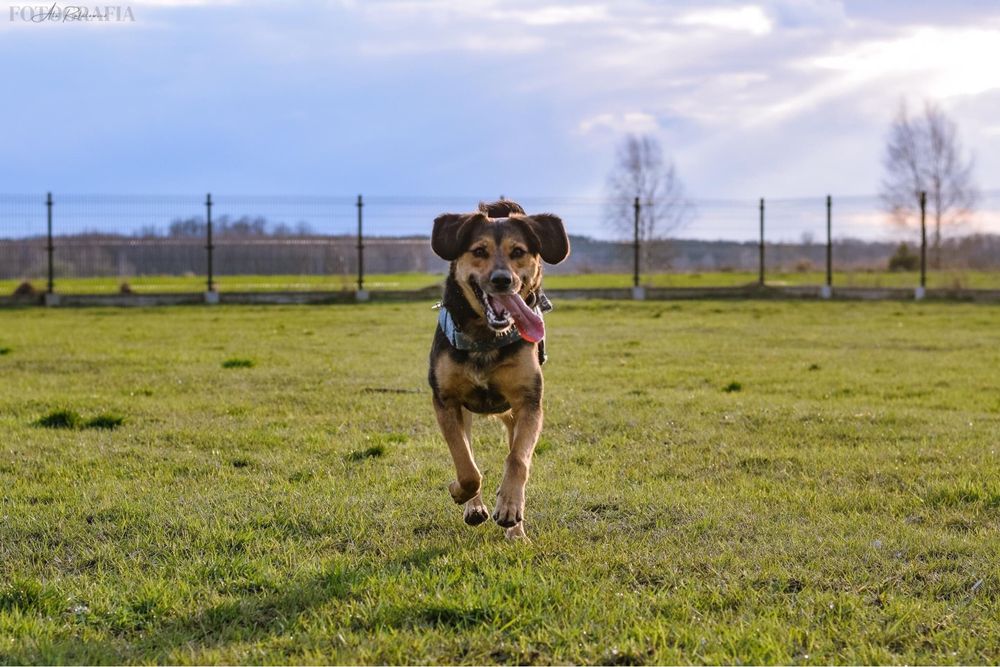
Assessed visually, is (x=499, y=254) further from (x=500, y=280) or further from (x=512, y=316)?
(x=512, y=316)

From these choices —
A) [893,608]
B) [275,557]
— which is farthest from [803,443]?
[275,557]

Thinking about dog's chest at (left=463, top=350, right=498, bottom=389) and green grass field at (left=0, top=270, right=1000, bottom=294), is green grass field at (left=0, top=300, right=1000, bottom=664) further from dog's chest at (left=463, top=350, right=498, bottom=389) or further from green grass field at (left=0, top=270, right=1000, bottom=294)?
green grass field at (left=0, top=270, right=1000, bottom=294)

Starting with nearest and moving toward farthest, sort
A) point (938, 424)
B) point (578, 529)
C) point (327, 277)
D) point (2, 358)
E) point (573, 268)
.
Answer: point (578, 529)
point (938, 424)
point (2, 358)
point (327, 277)
point (573, 268)

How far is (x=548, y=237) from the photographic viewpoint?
587 centimetres

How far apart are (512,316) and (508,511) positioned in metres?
0.96

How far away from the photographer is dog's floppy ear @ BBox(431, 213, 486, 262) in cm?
569

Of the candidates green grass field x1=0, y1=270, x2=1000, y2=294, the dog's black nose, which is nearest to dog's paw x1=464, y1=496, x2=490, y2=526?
the dog's black nose

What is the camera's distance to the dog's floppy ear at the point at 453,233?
5.69m

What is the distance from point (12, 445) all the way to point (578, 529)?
4.19 m

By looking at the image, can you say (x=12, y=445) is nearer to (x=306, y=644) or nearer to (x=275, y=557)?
(x=275, y=557)

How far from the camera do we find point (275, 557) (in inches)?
185

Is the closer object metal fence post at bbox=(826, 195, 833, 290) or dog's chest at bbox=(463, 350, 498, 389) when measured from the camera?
dog's chest at bbox=(463, 350, 498, 389)

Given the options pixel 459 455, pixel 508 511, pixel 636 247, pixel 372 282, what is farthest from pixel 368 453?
pixel 636 247

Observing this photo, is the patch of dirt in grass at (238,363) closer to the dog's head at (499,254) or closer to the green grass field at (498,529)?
the green grass field at (498,529)
